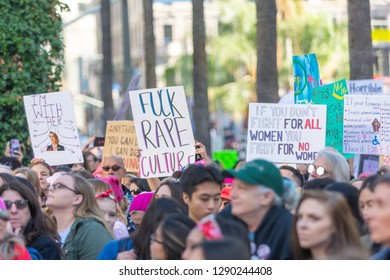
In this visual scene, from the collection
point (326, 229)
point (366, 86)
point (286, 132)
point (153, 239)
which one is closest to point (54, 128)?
point (286, 132)

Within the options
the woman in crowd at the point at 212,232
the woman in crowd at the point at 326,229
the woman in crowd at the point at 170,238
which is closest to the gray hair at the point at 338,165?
the woman in crowd at the point at 170,238

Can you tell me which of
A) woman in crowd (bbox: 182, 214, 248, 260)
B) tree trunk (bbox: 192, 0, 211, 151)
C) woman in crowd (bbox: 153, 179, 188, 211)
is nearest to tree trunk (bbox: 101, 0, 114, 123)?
tree trunk (bbox: 192, 0, 211, 151)

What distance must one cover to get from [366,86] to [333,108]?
2070 millimetres

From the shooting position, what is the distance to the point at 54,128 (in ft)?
52.0

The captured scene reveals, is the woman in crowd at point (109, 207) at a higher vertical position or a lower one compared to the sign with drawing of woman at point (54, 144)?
lower

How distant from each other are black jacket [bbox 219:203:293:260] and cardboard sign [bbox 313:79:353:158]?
26.8 ft

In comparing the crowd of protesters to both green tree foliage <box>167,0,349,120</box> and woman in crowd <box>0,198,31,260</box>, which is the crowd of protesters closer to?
woman in crowd <box>0,198,31,260</box>

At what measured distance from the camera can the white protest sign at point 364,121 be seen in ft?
47.3

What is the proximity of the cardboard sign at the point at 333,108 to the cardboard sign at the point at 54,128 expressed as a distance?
9.63 ft

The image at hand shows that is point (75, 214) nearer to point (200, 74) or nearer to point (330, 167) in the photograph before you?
point (330, 167)

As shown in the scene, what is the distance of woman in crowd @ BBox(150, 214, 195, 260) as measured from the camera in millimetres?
7117

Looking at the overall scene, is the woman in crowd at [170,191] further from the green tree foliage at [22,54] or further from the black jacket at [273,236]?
the green tree foliage at [22,54]

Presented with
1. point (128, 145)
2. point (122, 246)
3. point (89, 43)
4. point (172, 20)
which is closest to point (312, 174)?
point (122, 246)

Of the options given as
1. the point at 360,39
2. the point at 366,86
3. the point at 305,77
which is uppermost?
the point at 360,39
